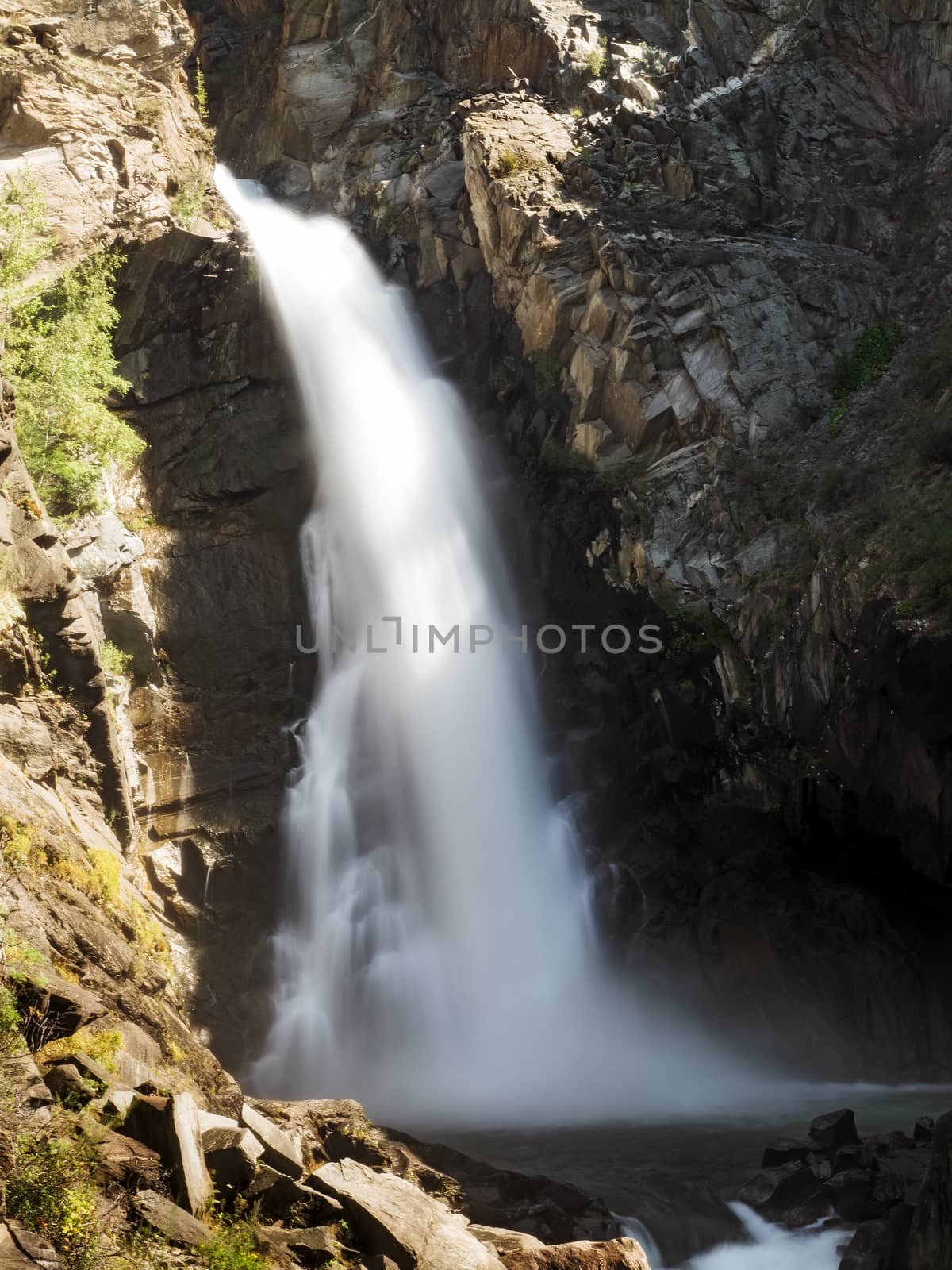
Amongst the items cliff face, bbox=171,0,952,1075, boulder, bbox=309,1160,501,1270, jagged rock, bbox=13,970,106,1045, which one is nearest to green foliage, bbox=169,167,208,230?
cliff face, bbox=171,0,952,1075

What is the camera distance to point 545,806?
24.8 meters

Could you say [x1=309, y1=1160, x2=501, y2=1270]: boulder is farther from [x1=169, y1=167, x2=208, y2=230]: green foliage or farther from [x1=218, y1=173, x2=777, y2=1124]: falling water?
[x1=169, y1=167, x2=208, y2=230]: green foliage

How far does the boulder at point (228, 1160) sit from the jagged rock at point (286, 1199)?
0.10m

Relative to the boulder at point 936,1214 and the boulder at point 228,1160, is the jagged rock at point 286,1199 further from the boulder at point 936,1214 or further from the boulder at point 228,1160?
the boulder at point 936,1214

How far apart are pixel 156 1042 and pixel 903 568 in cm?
A: 1539

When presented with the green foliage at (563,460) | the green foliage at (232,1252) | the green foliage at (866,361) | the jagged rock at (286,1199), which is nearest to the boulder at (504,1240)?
the jagged rock at (286,1199)

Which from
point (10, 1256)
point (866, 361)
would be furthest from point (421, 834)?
point (10, 1256)

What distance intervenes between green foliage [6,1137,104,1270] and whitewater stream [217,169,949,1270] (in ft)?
37.3

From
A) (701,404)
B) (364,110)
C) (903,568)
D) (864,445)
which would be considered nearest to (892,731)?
(903,568)

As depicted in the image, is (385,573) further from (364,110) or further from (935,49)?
(935,49)

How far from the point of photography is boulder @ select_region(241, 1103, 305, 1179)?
35.7ft

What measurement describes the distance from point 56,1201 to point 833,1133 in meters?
11.2

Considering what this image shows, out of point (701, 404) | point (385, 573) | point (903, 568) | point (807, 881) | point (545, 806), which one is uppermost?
point (701, 404)

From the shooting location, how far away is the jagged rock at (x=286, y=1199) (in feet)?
33.2
